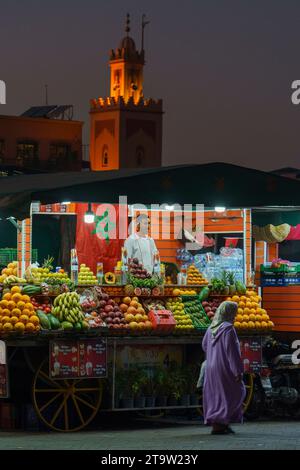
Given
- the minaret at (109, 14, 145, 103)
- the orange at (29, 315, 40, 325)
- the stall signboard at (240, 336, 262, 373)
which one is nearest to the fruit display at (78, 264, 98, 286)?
the orange at (29, 315, 40, 325)

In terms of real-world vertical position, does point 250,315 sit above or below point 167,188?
below

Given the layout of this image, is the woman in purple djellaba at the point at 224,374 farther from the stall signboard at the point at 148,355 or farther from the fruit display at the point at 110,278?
the fruit display at the point at 110,278

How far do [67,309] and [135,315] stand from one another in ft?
2.97

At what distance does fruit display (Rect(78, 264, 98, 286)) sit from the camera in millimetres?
15023

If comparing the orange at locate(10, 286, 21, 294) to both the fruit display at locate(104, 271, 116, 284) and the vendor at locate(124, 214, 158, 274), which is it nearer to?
the fruit display at locate(104, 271, 116, 284)

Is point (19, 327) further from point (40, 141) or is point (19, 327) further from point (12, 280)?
point (40, 141)

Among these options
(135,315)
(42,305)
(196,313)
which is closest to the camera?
(42,305)

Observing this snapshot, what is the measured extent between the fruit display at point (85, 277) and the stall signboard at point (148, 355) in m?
0.93

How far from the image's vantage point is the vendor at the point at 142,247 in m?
16.0

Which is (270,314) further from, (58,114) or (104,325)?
(58,114)

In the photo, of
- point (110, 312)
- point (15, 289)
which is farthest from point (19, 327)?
point (110, 312)

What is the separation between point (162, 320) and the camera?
47.3 ft

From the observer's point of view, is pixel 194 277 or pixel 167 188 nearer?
pixel 167 188

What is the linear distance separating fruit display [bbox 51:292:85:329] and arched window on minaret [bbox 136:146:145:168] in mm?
85028
